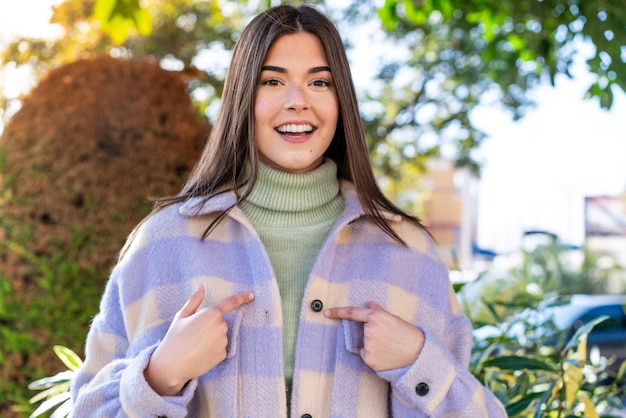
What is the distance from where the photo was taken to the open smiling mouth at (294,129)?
79.3 inches

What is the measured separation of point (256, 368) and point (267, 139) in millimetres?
561

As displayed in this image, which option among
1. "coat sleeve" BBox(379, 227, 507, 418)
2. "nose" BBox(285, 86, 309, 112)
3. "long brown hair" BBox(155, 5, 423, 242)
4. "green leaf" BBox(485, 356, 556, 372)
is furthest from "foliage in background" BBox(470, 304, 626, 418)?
"nose" BBox(285, 86, 309, 112)

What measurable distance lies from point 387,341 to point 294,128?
22.2 inches

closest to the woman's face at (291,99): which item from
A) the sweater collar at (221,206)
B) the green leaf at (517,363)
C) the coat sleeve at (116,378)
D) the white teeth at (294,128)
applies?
the white teeth at (294,128)

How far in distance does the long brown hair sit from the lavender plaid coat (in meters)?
0.05

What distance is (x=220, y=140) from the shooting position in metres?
2.12

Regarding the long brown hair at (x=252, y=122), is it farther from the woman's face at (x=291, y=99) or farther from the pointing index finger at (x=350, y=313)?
the pointing index finger at (x=350, y=313)

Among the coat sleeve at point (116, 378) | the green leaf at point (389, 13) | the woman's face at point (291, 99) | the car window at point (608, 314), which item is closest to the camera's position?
the coat sleeve at point (116, 378)

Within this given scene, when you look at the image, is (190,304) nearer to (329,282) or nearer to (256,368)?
(256,368)

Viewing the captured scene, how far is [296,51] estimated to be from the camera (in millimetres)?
2035

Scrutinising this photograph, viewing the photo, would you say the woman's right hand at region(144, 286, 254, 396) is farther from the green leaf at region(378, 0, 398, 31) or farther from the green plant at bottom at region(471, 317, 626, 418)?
the green leaf at region(378, 0, 398, 31)

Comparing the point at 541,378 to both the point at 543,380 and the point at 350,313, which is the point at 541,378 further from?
the point at 350,313

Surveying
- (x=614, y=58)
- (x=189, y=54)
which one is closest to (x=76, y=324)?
(x=614, y=58)

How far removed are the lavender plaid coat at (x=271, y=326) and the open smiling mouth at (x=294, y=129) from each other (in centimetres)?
22
